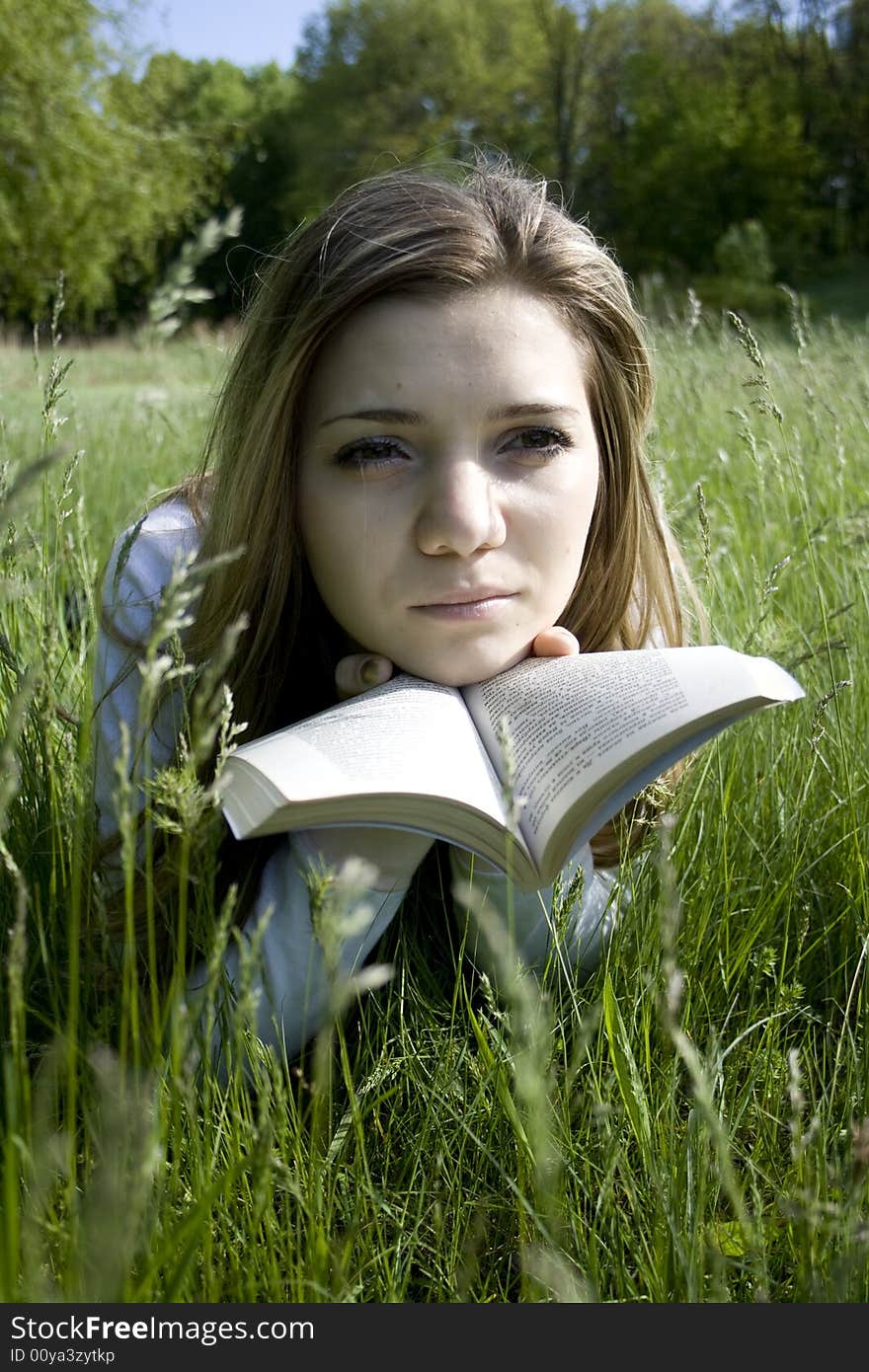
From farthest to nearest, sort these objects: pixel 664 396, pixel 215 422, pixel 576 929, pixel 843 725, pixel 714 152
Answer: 1. pixel 714 152
2. pixel 664 396
3. pixel 215 422
4. pixel 843 725
5. pixel 576 929

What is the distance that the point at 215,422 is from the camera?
6.66ft

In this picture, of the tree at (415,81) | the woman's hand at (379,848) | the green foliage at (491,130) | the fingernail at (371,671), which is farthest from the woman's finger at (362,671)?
the tree at (415,81)

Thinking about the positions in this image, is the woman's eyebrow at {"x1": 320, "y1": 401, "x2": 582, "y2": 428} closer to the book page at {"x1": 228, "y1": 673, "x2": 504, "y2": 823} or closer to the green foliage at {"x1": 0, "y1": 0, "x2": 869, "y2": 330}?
the book page at {"x1": 228, "y1": 673, "x2": 504, "y2": 823}

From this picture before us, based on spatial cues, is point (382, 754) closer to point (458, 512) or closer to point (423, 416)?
point (458, 512)

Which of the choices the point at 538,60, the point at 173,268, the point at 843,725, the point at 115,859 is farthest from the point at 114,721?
the point at 538,60

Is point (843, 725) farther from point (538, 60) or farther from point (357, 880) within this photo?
point (538, 60)

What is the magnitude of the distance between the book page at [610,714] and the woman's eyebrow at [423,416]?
0.38m

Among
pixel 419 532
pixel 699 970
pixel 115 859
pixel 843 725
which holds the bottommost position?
pixel 699 970

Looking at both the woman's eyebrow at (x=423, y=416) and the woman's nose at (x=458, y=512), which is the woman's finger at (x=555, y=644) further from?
the woman's eyebrow at (x=423, y=416)

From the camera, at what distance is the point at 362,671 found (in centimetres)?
166

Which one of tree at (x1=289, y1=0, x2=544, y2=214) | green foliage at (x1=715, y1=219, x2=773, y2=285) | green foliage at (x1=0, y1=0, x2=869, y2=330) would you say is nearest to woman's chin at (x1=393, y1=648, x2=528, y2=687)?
green foliage at (x1=0, y1=0, x2=869, y2=330)

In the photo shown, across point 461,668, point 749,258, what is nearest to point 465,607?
point 461,668

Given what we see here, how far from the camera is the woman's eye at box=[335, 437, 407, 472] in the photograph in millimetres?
1579

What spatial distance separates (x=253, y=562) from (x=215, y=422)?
453 millimetres
